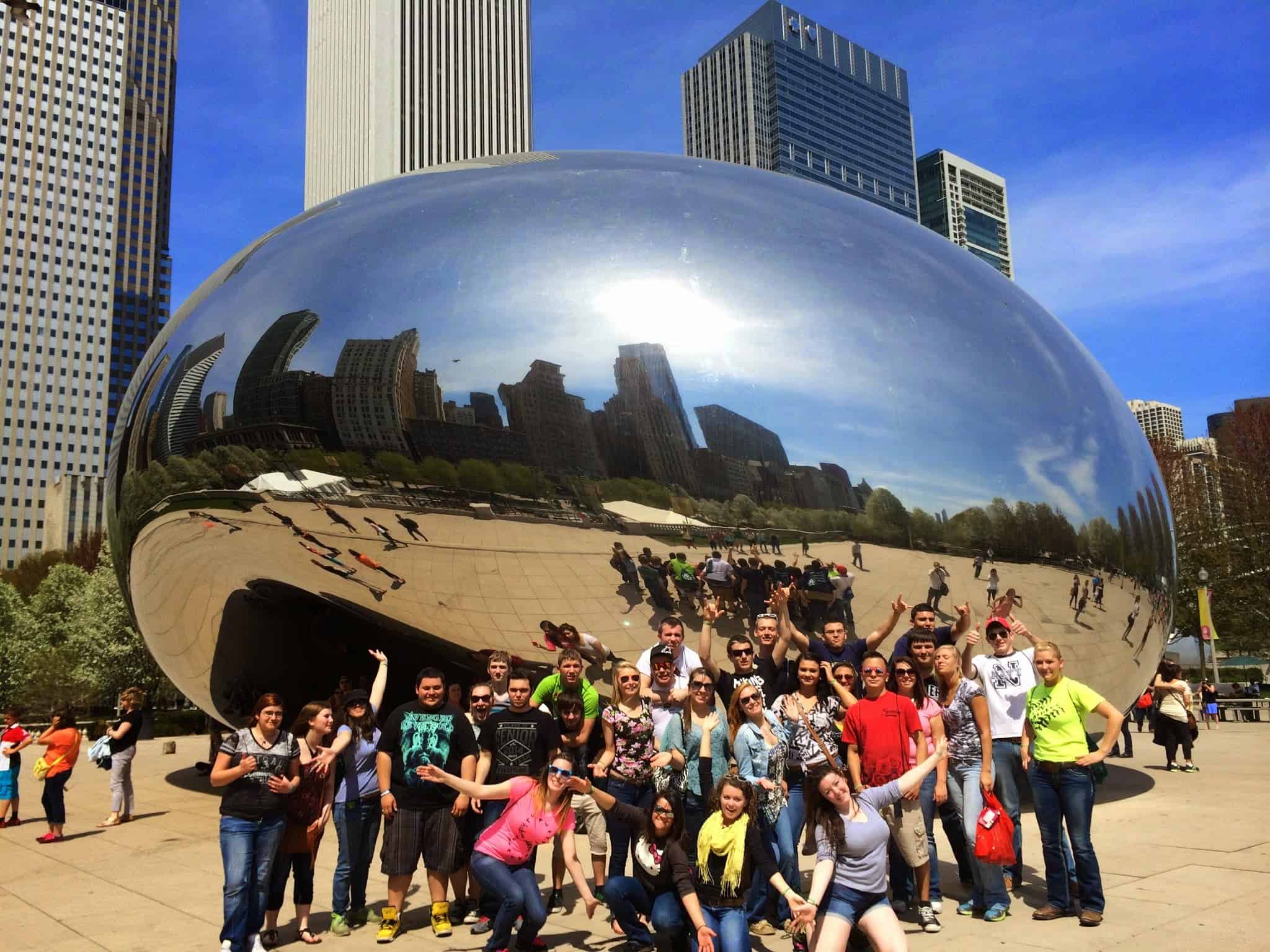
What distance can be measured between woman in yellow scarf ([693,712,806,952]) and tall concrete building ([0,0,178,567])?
11610 cm

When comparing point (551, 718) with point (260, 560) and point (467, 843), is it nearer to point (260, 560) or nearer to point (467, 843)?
point (467, 843)

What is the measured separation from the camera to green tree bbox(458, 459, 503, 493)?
22.0 feet

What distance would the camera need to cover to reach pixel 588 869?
22.3ft

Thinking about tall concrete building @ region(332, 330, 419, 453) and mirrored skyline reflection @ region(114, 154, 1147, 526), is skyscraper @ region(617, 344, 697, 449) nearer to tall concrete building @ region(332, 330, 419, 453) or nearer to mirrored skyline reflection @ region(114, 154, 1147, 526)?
mirrored skyline reflection @ region(114, 154, 1147, 526)

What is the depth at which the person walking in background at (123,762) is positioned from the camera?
9461mm

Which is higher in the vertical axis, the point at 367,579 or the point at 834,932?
the point at 367,579

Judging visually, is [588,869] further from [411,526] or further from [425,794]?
[411,526]

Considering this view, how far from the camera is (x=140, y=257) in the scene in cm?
14575

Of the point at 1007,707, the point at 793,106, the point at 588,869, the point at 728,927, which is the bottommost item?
the point at 588,869

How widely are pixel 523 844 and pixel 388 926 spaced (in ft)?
3.25

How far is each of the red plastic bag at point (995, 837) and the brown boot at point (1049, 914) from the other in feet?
1.12

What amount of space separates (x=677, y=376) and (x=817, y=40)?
213260 millimetres

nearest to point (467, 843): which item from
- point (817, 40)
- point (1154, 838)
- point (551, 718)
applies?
point (551, 718)

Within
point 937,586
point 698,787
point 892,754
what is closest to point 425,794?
point 698,787
